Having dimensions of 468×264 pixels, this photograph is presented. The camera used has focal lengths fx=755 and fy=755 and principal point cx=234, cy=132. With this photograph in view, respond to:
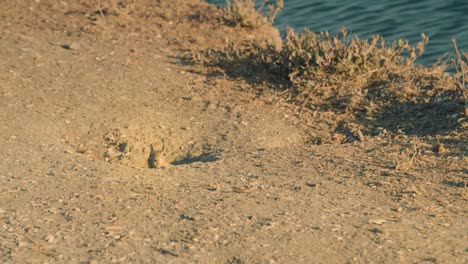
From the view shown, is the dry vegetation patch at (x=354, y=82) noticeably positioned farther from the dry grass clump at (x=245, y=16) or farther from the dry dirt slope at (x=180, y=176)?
the dry grass clump at (x=245, y=16)

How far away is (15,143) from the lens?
5.12m

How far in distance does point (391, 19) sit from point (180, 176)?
19.3 feet

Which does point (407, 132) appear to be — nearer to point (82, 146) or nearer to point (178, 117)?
point (178, 117)

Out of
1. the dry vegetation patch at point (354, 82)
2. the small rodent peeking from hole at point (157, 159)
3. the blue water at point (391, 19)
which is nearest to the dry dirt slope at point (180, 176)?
the small rodent peeking from hole at point (157, 159)

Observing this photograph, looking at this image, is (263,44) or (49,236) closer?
(49,236)

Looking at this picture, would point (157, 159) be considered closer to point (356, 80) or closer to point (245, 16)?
point (356, 80)

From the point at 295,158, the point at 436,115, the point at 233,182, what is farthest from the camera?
the point at 436,115

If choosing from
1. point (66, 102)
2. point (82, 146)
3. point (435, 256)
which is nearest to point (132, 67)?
point (66, 102)

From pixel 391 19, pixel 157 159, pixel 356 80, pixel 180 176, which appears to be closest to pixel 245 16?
pixel 356 80

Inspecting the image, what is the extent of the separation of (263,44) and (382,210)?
363cm

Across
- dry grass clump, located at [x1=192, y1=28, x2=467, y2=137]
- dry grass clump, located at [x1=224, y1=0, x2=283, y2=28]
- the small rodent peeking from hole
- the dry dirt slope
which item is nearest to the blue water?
dry grass clump, located at [x1=224, y1=0, x2=283, y2=28]

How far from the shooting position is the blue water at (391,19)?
8.91m

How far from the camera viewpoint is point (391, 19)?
9.70m

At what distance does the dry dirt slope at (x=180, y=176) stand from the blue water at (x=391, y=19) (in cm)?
279
